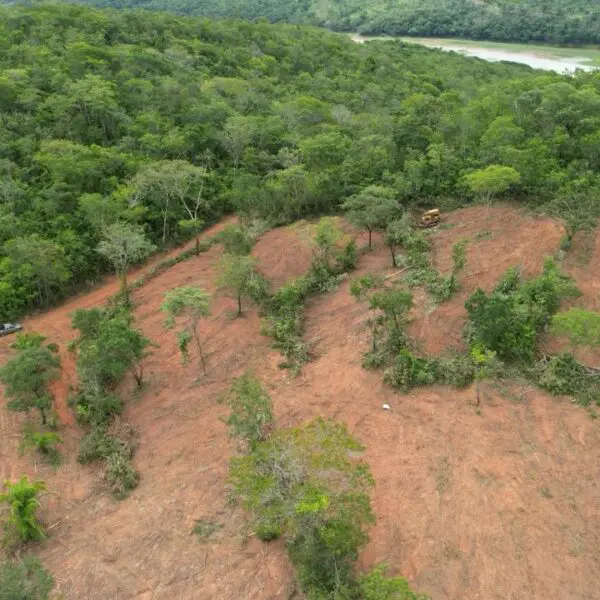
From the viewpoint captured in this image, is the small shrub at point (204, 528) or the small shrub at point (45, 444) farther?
the small shrub at point (45, 444)

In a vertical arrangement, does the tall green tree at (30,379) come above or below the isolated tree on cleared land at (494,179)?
below

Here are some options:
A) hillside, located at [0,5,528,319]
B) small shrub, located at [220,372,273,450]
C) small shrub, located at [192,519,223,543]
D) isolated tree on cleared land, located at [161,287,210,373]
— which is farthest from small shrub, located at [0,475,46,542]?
Result: hillside, located at [0,5,528,319]

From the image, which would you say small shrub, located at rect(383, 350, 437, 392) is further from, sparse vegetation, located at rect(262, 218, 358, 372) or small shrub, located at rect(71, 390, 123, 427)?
small shrub, located at rect(71, 390, 123, 427)

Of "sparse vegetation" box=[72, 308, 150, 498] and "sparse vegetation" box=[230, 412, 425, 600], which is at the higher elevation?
"sparse vegetation" box=[230, 412, 425, 600]

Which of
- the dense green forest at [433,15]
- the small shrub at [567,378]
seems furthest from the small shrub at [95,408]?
the dense green forest at [433,15]

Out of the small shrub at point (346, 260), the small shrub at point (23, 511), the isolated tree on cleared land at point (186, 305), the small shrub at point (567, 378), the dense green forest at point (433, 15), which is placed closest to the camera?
A: the small shrub at point (23, 511)

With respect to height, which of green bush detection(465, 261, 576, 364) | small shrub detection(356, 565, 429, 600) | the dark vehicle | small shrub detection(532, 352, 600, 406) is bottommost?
the dark vehicle

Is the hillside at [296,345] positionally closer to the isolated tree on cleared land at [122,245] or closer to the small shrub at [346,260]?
the small shrub at [346,260]

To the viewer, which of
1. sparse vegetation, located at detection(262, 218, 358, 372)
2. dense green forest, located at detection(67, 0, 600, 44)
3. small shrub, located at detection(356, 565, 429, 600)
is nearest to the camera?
small shrub, located at detection(356, 565, 429, 600)

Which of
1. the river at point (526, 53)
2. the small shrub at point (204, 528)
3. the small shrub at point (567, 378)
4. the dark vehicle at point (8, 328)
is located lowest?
the dark vehicle at point (8, 328)
